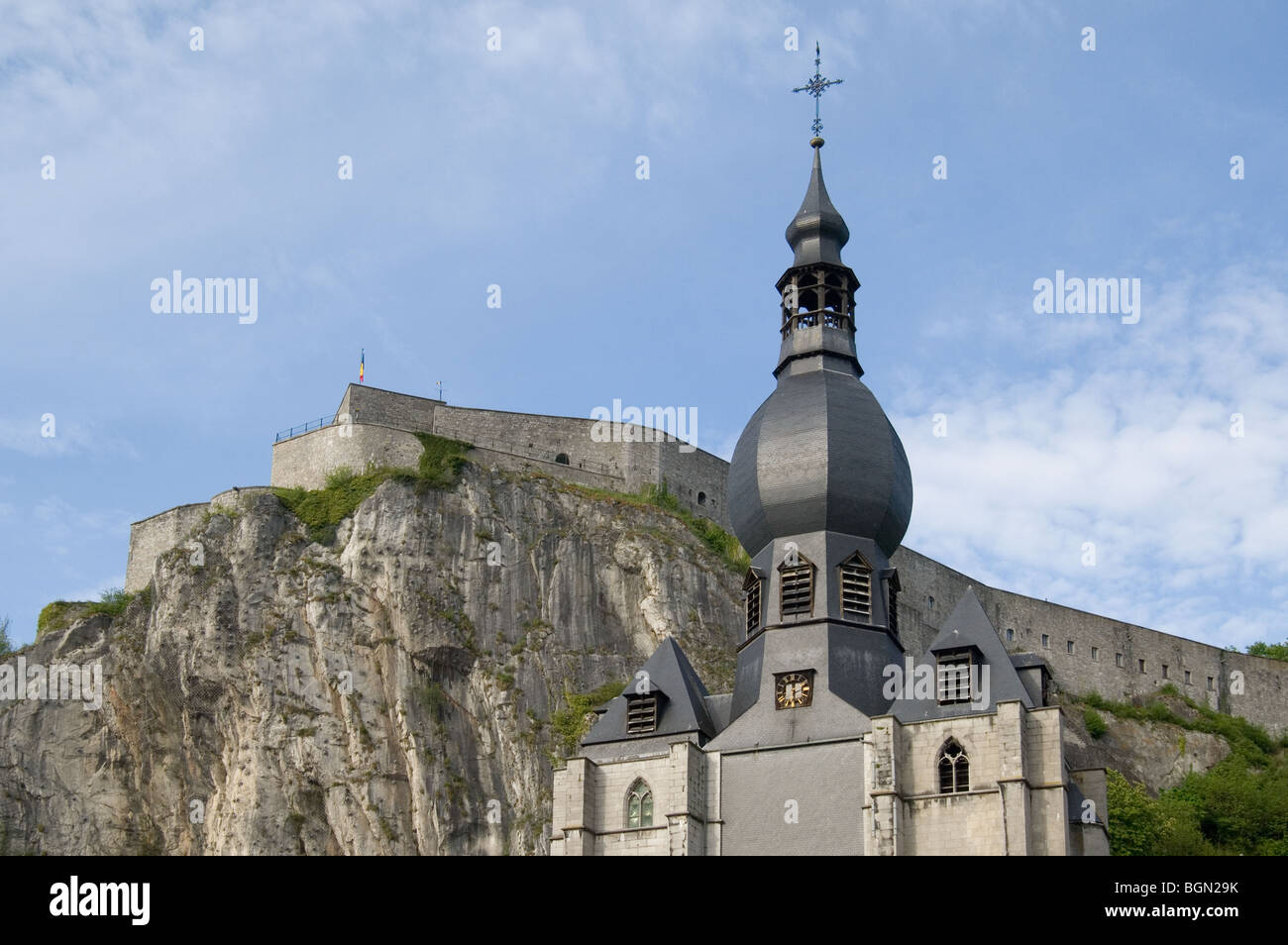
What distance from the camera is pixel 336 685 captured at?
146 feet

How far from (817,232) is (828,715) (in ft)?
32.8

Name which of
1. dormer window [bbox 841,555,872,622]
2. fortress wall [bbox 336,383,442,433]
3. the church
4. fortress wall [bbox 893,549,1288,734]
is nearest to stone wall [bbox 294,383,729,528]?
fortress wall [bbox 336,383,442,433]

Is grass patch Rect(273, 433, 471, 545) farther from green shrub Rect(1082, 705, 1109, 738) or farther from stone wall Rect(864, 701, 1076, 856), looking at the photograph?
stone wall Rect(864, 701, 1076, 856)

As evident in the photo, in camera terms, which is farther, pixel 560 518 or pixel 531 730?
pixel 560 518

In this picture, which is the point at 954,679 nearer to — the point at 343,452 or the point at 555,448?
the point at 343,452

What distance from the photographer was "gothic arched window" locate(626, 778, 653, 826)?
95.5 feet

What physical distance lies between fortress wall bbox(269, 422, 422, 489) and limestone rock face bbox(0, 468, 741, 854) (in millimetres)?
1887

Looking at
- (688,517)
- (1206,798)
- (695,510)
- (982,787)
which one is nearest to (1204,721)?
(1206,798)

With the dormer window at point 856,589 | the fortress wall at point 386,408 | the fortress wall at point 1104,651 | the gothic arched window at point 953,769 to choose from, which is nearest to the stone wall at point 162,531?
the fortress wall at point 386,408

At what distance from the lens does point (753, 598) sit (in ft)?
102

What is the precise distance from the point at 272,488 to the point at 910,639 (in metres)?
18.5

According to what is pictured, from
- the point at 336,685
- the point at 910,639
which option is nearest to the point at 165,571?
the point at 336,685
